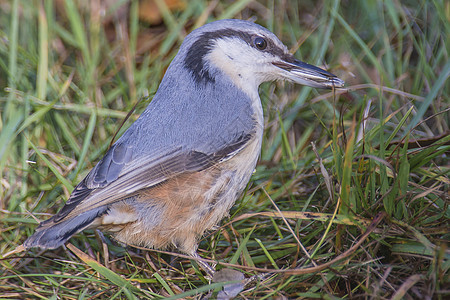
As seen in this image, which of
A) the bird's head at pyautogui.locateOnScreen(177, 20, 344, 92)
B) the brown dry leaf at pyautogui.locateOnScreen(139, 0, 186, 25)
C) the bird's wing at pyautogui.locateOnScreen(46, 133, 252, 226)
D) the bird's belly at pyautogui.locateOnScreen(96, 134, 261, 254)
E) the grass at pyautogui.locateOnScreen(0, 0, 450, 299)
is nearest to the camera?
the grass at pyautogui.locateOnScreen(0, 0, 450, 299)

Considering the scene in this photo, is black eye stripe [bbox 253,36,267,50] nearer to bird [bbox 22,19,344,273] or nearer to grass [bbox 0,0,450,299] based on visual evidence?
bird [bbox 22,19,344,273]

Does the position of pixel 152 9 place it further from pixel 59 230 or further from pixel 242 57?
pixel 59 230

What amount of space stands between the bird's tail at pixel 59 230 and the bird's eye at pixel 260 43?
1.40 meters

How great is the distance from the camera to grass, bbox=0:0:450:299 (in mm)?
2646

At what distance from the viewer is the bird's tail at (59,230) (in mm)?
2646

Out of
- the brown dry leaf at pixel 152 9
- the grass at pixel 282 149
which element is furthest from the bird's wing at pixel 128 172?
the brown dry leaf at pixel 152 9

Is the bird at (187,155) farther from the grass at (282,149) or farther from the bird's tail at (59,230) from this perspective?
the grass at (282,149)

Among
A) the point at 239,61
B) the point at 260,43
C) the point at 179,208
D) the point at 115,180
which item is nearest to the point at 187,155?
the point at 179,208

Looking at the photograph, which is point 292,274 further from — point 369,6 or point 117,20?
point 117,20

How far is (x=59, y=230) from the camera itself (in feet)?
8.84

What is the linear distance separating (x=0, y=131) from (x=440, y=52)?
10.9 ft

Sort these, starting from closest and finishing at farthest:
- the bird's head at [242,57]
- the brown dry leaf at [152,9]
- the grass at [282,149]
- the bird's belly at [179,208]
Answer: the grass at [282,149] → the bird's belly at [179,208] → the bird's head at [242,57] → the brown dry leaf at [152,9]

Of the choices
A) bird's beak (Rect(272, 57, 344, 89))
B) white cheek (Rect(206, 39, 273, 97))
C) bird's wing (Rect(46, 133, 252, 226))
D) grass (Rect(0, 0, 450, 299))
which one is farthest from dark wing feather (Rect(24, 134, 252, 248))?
bird's beak (Rect(272, 57, 344, 89))

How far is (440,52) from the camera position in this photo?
3869 mm
